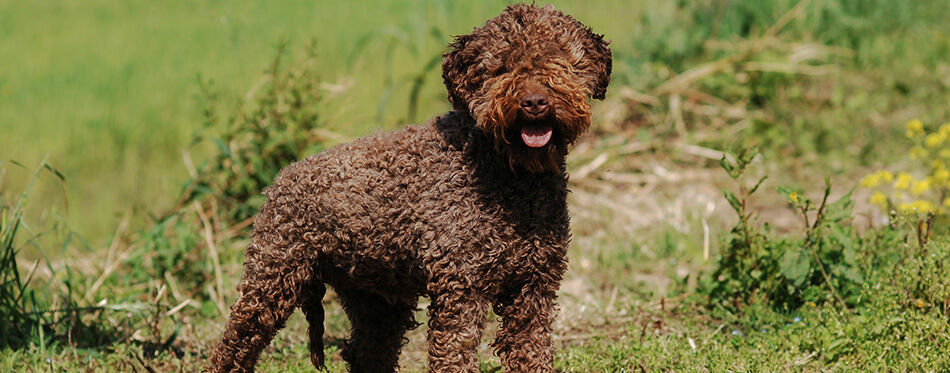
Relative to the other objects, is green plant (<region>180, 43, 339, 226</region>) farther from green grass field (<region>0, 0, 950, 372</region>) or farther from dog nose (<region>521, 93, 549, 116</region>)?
dog nose (<region>521, 93, 549, 116</region>)

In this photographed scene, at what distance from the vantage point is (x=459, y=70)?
3.36 meters

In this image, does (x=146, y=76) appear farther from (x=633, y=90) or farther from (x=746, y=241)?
(x=746, y=241)

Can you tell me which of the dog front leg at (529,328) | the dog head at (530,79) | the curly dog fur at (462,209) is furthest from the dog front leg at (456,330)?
the dog head at (530,79)

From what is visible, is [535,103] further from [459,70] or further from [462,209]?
[462,209]

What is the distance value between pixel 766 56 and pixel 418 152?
20.1 ft

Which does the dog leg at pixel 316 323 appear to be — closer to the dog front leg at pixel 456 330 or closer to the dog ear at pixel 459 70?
the dog front leg at pixel 456 330

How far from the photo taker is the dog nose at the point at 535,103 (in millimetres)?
3090

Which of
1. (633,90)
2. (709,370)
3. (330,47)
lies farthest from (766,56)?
(709,370)

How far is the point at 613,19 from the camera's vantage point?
11.1 meters

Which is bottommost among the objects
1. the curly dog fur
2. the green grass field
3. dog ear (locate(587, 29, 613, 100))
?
the green grass field

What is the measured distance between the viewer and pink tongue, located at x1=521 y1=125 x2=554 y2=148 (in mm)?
3166

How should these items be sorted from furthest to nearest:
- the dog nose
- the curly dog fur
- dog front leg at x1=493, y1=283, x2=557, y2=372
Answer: dog front leg at x1=493, y1=283, x2=557, y2=372, the curly dog fur, the dog nose

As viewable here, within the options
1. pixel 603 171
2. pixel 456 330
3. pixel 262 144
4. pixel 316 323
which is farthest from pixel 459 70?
pixel 603 171

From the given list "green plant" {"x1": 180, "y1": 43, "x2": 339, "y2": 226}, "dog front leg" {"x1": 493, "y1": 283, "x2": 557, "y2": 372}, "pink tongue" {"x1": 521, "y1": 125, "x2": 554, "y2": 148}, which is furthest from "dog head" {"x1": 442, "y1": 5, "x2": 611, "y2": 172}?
"green plant" {"x1": 180, "y1": 43, "x2": 339, "y2": 226}
